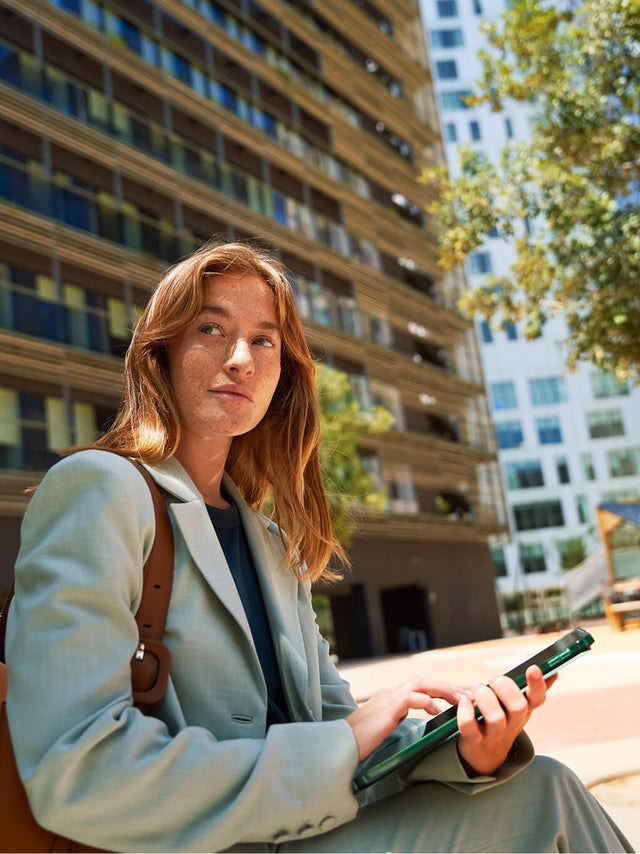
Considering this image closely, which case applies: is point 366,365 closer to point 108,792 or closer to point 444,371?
point 444,371

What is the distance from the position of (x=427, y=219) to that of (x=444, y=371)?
315 inches

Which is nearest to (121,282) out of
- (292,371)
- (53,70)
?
(53,70)

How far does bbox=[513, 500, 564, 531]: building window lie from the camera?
69.2 metres

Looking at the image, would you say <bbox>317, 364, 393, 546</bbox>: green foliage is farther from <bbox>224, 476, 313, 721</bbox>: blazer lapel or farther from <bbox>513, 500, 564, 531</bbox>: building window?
<bbox>513, 500, 564, 531</bbox>: building window

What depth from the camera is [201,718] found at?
1.72 m

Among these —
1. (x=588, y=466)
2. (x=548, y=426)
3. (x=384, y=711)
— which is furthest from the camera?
(x=548, y=426)

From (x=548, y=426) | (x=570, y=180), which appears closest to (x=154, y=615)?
(x=570, y=180)

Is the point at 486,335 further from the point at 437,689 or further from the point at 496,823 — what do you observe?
the point at 496,823

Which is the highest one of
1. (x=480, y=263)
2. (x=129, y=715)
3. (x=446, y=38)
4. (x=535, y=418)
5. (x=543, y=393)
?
(x=446, y=38)

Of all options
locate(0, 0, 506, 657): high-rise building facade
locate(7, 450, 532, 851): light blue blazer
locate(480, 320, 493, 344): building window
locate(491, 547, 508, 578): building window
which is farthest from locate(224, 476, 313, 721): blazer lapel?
locate(480, 320, 493, 344): building window

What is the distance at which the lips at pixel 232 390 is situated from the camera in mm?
2166

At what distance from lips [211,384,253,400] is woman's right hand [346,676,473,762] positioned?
0.79m

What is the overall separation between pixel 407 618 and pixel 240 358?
38.3 meters

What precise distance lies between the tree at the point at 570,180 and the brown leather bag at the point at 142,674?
602 inches
